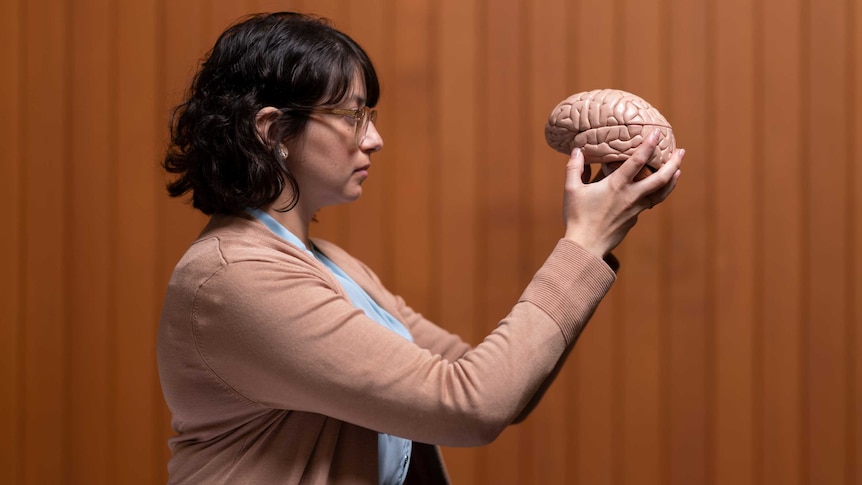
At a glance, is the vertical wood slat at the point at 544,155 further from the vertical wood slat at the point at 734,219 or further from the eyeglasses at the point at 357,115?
the eyeglasses at the point at 357,115

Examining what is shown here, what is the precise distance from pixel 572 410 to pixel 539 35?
1004mm

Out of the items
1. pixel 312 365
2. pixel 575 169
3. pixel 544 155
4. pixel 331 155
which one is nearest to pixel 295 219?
pixel 331 155

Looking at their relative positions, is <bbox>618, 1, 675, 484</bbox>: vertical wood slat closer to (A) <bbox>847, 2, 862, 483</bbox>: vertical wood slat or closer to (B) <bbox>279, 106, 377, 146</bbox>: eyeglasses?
(A) <bbox>847, 2, 862, 483</bbox>: vertical wood slat

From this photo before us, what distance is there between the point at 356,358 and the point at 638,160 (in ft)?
1.72

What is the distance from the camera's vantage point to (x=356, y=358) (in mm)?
1088

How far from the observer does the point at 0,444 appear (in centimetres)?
220

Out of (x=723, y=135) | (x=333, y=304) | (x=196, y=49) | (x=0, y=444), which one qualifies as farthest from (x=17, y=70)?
(x=723, y=135)

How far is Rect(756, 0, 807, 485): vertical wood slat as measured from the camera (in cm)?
211

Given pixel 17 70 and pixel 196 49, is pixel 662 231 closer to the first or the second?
pixel 196 49

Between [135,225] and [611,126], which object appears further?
[135,225]

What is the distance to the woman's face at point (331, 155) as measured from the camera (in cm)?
131

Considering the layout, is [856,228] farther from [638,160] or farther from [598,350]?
[638,160]

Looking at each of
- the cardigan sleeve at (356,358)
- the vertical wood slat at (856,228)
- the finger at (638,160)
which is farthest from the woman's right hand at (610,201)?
the vertical wood slat at (856,228)

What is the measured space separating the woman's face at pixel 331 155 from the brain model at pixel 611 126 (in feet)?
1.14
